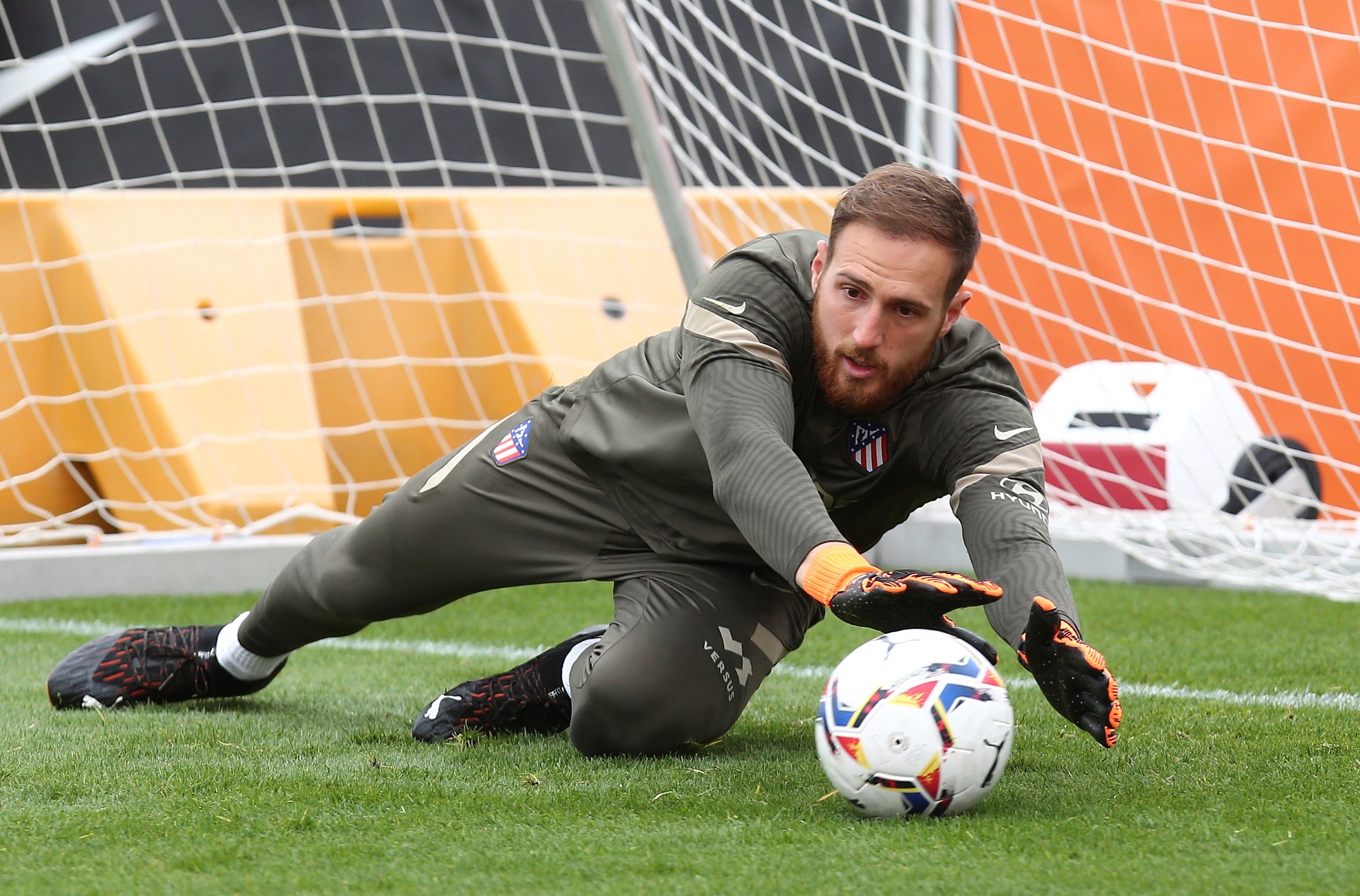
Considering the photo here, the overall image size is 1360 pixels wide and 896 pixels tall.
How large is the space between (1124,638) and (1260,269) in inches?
65.6

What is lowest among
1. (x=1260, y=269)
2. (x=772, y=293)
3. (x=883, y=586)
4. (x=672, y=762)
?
(x=1260, y=269)

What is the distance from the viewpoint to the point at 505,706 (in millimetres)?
2588

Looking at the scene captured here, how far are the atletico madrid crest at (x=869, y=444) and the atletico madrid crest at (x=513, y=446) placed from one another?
614mm

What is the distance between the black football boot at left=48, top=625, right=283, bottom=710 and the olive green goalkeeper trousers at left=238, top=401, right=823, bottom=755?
0.15 meters

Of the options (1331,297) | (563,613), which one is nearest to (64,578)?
(563,613)

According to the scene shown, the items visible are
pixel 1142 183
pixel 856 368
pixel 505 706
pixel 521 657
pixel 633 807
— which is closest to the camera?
pixel 633 807

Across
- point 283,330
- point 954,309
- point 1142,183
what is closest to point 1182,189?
point 1142,183

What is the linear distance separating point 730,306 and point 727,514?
0.35 m

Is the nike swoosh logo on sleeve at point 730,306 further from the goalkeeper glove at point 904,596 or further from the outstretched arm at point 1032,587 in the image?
the goalkeeper glove at point 904,596

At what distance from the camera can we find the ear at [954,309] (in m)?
2.17

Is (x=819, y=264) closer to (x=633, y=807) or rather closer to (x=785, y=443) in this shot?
(x=785, y=443)

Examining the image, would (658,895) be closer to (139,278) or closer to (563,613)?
(563,613)

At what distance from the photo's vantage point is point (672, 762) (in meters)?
2.34

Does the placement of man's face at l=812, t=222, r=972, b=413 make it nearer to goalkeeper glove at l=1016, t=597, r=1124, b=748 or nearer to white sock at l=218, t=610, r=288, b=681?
goalkeeper glove at l=1016, t=597, r=1124, b=748
